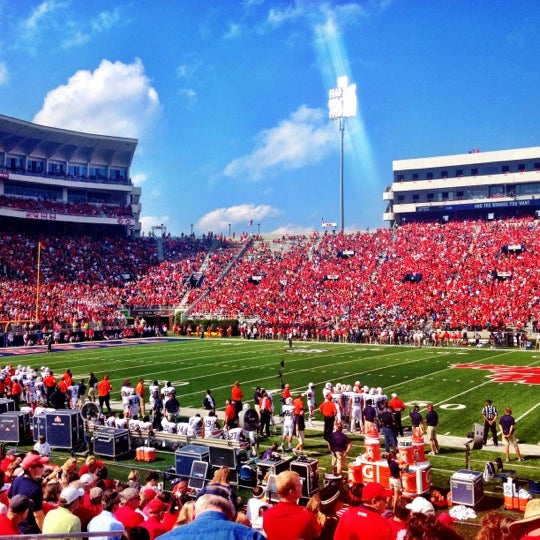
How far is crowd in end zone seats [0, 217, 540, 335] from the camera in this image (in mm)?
43812

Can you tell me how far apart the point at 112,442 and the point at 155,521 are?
8.75m

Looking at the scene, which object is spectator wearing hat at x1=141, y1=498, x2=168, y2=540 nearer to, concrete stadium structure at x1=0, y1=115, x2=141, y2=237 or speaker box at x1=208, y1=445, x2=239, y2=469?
speaker box at x1=208, y1=445, x2=239, y2=469

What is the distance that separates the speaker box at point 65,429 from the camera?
48.1ft

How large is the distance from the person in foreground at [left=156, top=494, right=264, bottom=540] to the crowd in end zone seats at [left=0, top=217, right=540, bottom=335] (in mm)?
39271

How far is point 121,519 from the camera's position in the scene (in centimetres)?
598

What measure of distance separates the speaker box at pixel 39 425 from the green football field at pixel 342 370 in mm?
5336

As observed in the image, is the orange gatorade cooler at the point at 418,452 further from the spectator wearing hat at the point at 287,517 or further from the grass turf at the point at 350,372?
the spectator wearing hat at the point at 287,517

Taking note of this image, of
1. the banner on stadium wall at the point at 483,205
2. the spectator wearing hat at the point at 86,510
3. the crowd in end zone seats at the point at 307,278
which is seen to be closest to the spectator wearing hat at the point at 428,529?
the spectator wearing hat at the point at 86,510

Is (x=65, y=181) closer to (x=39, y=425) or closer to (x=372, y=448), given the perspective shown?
(x=39, y=425)

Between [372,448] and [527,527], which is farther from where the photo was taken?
[372,448]

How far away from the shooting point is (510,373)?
25.8 metres

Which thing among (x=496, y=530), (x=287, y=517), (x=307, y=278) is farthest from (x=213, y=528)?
(x=307, y=278)

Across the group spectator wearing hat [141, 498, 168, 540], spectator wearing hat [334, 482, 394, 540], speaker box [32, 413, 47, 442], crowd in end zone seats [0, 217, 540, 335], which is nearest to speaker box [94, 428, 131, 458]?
speaker box [32, 413, 47, 442]

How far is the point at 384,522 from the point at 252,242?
6202 centimetres
